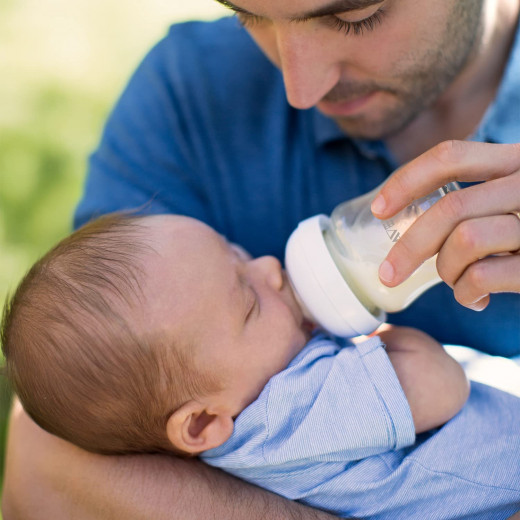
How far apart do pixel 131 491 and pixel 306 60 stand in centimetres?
112

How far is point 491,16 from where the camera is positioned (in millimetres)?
2043

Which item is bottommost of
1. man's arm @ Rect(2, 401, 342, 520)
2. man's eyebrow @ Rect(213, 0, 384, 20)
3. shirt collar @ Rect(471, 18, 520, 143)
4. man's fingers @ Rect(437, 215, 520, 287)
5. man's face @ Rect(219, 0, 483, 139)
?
man's arm @ Rect(2, 401, 342, 520)

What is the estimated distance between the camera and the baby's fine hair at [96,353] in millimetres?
1630

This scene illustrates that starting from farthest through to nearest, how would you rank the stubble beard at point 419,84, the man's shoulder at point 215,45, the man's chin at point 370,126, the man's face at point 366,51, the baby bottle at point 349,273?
the man's shoulder at point 215,45 < the man's chin at point 370,126 < the stubble beard at point 419,84 < the baby bottle at point 349,273 < the man's face at point 366,51

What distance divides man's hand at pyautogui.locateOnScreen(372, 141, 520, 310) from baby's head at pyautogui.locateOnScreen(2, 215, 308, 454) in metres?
0.45

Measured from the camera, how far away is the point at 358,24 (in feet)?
5.42

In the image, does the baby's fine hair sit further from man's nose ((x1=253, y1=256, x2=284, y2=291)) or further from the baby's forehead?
man's nose ((x1=253, y1=256, x2=284, y2=291))

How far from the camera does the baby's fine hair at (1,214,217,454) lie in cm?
163

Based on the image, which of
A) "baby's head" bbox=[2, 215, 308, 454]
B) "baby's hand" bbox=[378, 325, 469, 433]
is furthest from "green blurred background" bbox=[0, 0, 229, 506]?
"baby's hand" bbox=[378, 325, 469, 433]

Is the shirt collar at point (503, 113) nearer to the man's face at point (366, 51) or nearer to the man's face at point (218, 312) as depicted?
the man's face at point (366, 51)

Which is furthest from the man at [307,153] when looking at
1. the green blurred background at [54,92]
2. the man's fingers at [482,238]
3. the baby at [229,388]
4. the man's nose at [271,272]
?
the green blurred background at [54,92]

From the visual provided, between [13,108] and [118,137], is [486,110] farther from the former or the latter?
[13,108]

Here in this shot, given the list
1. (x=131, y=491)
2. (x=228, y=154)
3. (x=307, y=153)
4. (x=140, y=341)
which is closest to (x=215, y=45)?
(x=228, y=154)

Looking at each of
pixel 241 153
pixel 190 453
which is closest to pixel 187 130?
pixel 241 153
